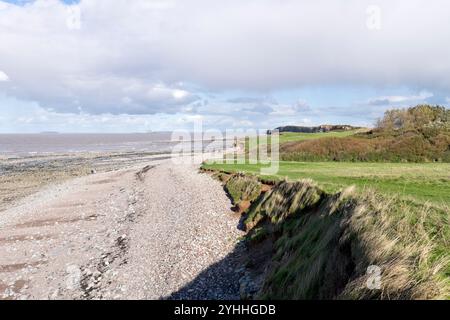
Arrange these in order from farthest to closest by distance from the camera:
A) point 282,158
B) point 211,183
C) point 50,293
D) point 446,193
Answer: point 282,158, point 211,183, point 50,293, point 446,193

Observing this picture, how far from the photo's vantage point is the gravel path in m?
14.6

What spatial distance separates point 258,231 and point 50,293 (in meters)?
9.40

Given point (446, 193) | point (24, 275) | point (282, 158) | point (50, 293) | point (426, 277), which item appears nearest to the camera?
point (426, 277)

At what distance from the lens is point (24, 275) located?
56.5 ft

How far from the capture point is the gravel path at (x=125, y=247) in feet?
48.0

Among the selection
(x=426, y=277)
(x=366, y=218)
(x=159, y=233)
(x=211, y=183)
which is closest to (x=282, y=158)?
(x=211, y=183)

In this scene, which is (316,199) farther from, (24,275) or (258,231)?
(24,275)

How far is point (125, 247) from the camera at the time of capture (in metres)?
19.8

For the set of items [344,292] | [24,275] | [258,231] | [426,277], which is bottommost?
[24,275]

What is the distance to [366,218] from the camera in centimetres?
900
